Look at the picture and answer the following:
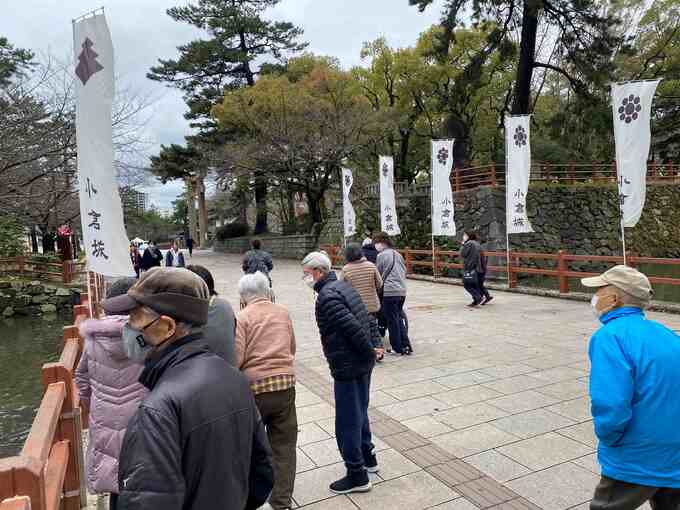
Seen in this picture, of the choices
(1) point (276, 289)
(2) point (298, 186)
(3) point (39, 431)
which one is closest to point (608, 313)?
(3) point (39, 431)

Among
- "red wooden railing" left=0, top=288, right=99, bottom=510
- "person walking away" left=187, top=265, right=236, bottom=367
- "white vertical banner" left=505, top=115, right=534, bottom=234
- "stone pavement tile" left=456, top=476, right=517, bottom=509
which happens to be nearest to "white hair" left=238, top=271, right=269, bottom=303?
"person walking away" left=187, top=265, right=236, bottom=367

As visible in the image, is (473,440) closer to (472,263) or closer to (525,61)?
(472,263)

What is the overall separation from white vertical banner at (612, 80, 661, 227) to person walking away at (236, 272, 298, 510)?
768cm

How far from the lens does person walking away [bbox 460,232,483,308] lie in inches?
392

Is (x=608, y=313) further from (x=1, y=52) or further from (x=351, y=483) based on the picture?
(x=1, y=52)

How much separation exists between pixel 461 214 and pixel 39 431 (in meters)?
19.6

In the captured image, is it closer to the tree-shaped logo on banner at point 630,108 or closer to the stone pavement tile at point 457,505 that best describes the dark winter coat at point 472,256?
the tree-shaped logo on banner at point 630,108

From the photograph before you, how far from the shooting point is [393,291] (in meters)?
6.57

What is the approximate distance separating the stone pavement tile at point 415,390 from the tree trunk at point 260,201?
20384mm

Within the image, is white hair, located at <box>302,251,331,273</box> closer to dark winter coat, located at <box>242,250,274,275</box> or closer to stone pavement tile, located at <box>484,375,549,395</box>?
stone pavement tile, located at <box>484,375,549,395</box>

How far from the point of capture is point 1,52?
56.0ft

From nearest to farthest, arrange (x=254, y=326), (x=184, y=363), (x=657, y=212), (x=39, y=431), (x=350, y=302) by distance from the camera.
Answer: (x=184, y=363)
(x=39, y=431)
(x=254, y=326)
(x=350, y=302)
(x=657, y=212)

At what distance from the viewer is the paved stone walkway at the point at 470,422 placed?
10.9ft

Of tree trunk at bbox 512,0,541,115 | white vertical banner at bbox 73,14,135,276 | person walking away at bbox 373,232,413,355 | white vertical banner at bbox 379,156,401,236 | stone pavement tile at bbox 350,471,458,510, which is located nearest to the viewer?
stone pavement tile at bbox 350,471,458,510
